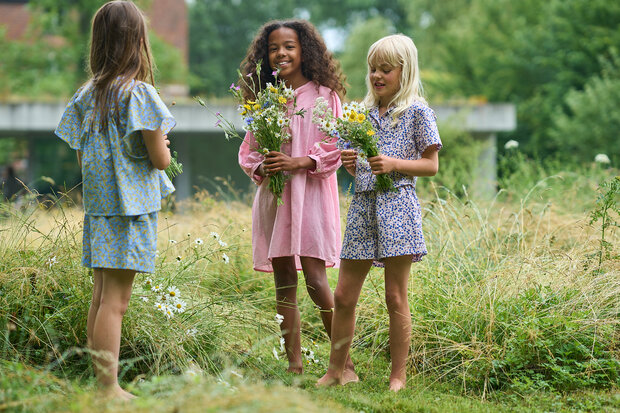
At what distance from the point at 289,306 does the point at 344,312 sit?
416mm

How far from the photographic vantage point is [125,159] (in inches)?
130

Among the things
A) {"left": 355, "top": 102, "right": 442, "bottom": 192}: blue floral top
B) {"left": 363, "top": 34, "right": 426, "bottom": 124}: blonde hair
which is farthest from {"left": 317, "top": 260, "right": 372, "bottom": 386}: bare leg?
Answer: {"left": 363, "top": 34, "right": 426, "bottom": 124}: blonde hair

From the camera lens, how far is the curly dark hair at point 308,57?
421cm

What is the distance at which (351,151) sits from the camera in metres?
3.78

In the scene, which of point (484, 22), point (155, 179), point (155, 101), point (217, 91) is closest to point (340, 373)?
point (155, 179)

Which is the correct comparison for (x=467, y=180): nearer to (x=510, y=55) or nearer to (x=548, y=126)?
(x=548, y=126)

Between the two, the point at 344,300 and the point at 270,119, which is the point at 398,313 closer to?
the point at 344,300

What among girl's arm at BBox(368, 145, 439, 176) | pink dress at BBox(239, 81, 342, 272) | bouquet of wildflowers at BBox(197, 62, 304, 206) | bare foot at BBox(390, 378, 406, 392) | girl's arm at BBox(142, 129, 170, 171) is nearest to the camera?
girl's arm at BBox(142, 129, 170, 171)

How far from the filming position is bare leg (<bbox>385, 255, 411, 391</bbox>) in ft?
12.3

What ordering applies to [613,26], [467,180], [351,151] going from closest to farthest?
[351,151] < [467,180] < [613,26]

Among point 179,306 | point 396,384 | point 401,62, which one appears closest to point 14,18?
point 179,306

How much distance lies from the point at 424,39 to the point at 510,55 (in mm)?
9138

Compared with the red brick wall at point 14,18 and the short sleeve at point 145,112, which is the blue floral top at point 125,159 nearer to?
the short sleeve at point 145,112

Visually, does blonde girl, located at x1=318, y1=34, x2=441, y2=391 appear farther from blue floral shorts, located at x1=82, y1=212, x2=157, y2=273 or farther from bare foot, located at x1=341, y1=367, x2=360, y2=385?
blue floral shorts, located at x1=82, y1=212, x2=157, y2=273
